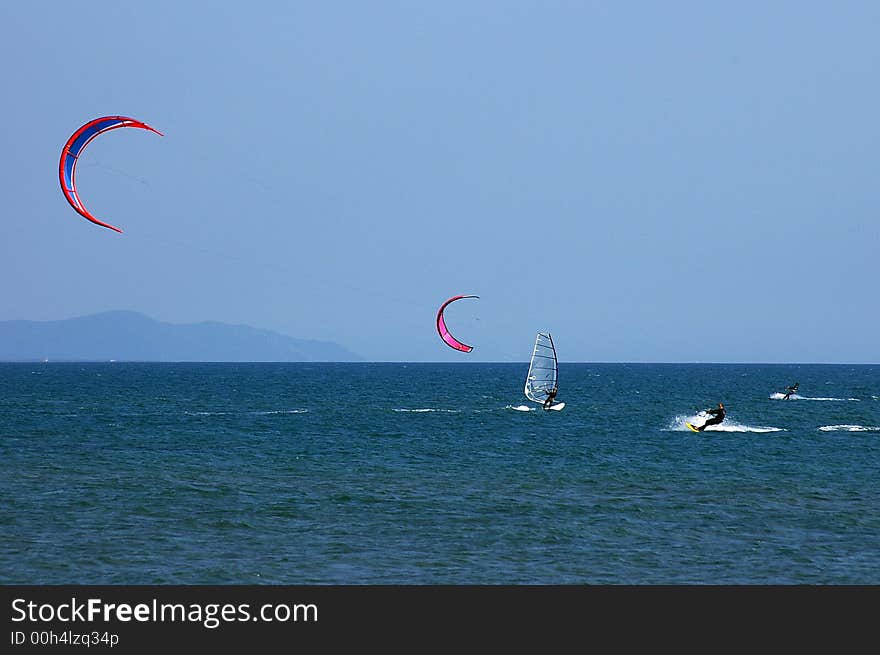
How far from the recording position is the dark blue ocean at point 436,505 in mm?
22516

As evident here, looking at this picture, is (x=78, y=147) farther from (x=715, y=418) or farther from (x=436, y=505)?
(x=715, y=418)

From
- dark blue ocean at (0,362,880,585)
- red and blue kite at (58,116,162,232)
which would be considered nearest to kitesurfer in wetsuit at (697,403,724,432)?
dark blue ocean at (0,362,880,585)

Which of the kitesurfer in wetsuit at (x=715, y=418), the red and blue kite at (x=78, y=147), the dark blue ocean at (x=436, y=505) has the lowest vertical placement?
the dark blue ocean at (x=436, y=505)

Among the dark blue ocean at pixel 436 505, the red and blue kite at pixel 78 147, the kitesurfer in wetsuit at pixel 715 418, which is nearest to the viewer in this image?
the dark blue ocean at pixel 436 505

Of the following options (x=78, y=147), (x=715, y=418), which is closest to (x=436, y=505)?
(x=78, y=147)

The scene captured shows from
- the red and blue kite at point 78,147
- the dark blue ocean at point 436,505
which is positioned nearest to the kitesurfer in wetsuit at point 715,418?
the dark blue ocean at point 436,505

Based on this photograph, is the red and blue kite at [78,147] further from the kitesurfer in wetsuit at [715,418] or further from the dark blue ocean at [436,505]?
the kitesurfer in wetsuit at [715,418]

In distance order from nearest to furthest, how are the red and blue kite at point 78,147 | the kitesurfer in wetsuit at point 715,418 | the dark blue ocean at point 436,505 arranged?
the dark blue ocean at point 436,505 → the red and blue kite at point 78,147 → the kitesurfer in wetsuit at point 715,418

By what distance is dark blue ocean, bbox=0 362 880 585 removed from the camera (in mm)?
22516

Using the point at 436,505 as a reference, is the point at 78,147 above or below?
above

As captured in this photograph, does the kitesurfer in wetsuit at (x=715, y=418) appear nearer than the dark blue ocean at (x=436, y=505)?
No

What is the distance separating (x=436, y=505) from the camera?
1222 inches

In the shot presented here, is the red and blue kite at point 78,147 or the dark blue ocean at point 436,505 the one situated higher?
the red and blue kite at point 78,147

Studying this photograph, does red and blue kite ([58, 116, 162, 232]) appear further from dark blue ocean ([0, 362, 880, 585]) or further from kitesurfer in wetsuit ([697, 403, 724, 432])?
kitesurfer in wetsuit ([697, 403, 724, 432])
